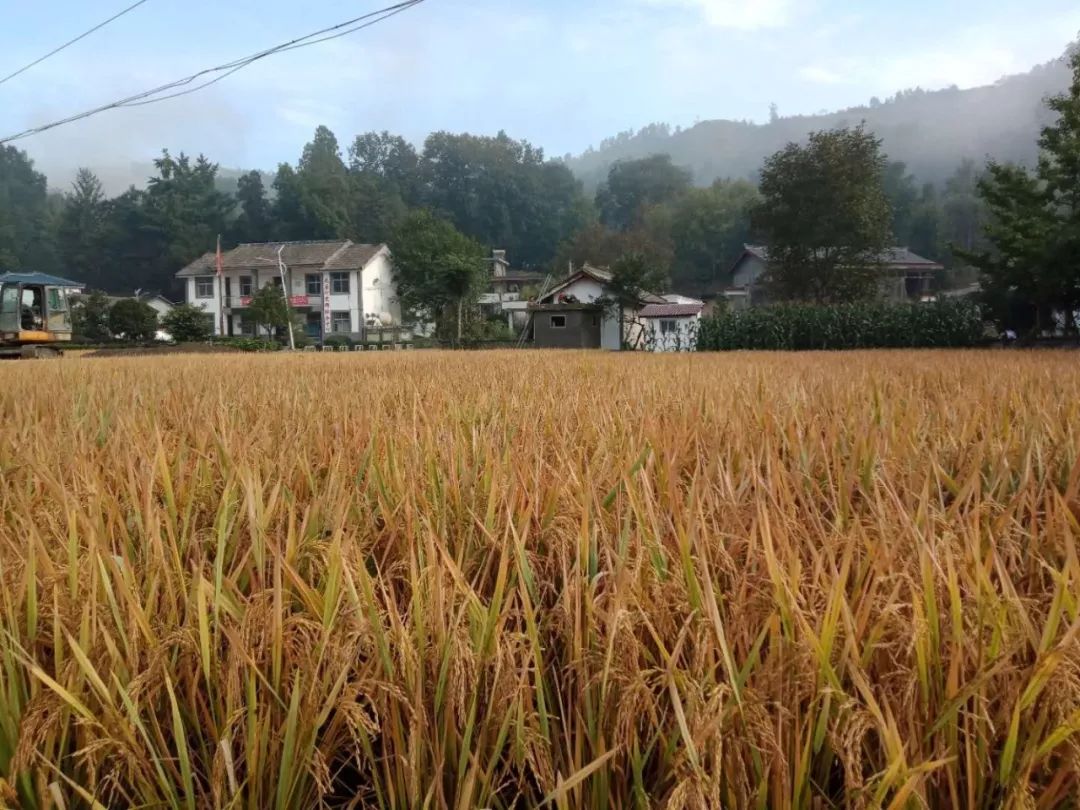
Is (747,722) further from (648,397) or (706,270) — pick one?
(706,270)

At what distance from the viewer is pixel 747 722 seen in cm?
79

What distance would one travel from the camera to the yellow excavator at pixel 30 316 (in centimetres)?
2028

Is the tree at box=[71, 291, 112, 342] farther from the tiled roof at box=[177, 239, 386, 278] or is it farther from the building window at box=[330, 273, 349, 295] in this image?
the building window at box=[330, 273, 349, 295]

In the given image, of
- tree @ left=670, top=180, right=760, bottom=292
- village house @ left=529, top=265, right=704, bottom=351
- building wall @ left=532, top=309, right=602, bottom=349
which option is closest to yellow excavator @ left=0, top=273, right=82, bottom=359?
village house @ left=529, top=265, right=704, bottom=351

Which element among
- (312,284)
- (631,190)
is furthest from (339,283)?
(631,190)

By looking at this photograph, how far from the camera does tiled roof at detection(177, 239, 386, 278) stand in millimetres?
49188

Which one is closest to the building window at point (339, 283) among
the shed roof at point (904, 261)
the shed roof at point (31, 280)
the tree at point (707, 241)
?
the shed roof at point (904, 261)

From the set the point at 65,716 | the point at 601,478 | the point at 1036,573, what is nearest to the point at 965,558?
the point at 1036,573

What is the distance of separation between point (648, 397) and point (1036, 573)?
283 cm

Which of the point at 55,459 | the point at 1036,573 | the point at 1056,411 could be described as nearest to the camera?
the point at 1036,573

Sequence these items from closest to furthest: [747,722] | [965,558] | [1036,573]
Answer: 1. [747,722]
2. [965,558]
3. [1036,573]

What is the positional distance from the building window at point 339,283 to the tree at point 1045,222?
36.4 metres

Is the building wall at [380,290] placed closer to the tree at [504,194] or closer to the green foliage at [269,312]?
the green foliage at [269,312]

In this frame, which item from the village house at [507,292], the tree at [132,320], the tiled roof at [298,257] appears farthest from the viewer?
the village house at [507,292]
